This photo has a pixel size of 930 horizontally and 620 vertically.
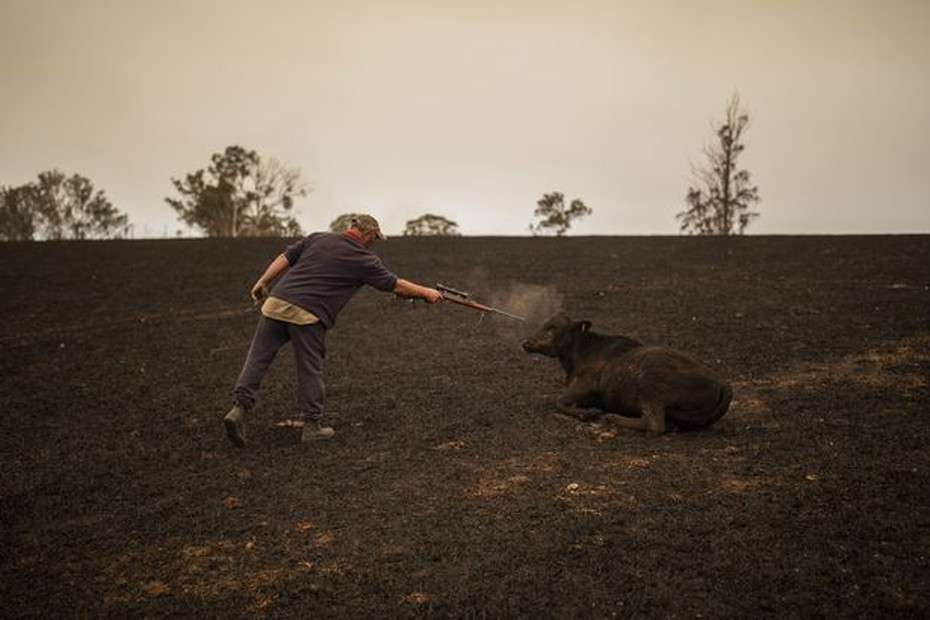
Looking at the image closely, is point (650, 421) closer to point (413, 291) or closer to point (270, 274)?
point (413, 291)

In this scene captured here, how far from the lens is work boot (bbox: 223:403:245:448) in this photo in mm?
6551

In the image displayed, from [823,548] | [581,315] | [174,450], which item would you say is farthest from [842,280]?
[174,450]

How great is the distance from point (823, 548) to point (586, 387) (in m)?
3.49

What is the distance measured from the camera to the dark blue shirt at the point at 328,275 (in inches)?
265

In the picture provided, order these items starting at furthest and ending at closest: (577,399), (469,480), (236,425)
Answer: (577,399)
(236,425)
(469,480)

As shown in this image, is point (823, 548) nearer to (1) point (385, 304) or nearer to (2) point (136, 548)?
(2) point (136, 548)

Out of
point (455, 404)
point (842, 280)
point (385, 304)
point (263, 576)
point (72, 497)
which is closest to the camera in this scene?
point (263, 576)

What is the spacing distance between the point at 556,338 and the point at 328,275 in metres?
2.82

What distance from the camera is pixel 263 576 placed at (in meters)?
4.13

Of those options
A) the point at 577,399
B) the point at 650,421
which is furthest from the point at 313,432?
the point at 650,421

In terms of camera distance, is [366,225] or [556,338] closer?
[366,225]

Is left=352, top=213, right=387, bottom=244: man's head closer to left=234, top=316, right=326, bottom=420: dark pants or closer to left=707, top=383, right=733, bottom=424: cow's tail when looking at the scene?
left=234, top=316, right=326, bottom=420: dark pants

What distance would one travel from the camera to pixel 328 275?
680cm

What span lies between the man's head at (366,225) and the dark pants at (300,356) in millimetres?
1061
